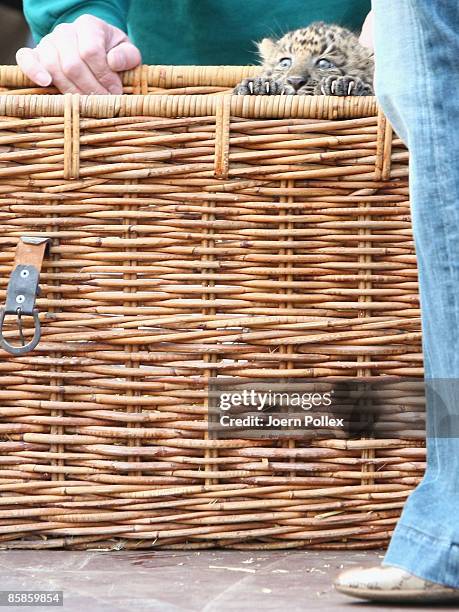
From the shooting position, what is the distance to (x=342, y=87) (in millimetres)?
1660

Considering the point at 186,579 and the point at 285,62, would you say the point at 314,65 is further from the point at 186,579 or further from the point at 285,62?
Answer: the point at 186,579

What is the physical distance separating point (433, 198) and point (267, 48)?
1.10m

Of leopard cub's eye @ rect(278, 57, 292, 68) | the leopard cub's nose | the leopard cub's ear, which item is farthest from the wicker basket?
the leopard cub's ear

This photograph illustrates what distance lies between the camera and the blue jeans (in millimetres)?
1142

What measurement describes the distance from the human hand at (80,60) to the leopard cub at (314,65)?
232 mm

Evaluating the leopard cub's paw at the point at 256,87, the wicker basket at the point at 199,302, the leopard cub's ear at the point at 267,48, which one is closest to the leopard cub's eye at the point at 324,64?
the leopard cub's ear at the point at 267,48

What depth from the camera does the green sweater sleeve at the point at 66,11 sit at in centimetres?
198

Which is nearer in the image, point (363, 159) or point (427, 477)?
point (427, 477)

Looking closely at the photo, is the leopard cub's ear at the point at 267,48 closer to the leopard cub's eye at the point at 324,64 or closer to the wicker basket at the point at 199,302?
the leopard cub's eye at the point at 324,64

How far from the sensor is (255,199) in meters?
1.54

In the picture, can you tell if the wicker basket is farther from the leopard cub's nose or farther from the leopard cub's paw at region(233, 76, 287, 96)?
the leopard cub's nose

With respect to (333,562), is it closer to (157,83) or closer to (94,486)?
(94,486)

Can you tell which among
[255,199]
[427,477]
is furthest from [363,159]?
[427,477]

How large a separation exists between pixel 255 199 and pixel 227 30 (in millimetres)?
939
